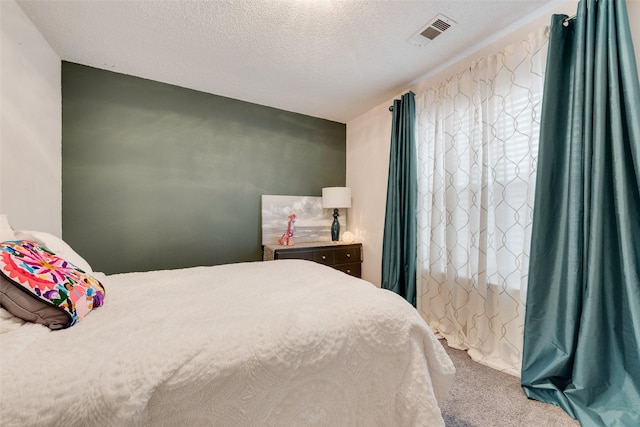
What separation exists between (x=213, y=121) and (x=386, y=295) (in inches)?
106

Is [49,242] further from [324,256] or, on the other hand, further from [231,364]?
[324,256]

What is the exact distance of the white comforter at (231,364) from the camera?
668mm

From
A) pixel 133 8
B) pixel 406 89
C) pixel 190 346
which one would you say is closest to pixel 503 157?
pixel 406 89

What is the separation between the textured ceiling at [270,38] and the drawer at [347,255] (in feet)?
6.12

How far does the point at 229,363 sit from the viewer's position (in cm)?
82

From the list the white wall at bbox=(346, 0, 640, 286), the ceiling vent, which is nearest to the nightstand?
the white wall at bbox=(346, 0, 640, 286)

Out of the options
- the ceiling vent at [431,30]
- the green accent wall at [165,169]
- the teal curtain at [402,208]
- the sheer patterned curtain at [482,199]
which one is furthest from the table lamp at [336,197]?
the ceiling vent at [431,30]

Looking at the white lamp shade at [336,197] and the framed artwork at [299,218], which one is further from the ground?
the white lamp shade at [336,197]

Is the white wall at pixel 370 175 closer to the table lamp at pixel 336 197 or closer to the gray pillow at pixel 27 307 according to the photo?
the table lamp at pixel 336 197

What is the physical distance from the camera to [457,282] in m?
2.23

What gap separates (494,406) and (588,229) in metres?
1.12

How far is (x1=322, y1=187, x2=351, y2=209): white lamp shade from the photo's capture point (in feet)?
10.7

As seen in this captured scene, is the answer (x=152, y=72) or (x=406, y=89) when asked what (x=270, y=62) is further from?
(x=406, y=89)

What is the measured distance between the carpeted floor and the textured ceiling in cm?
245
